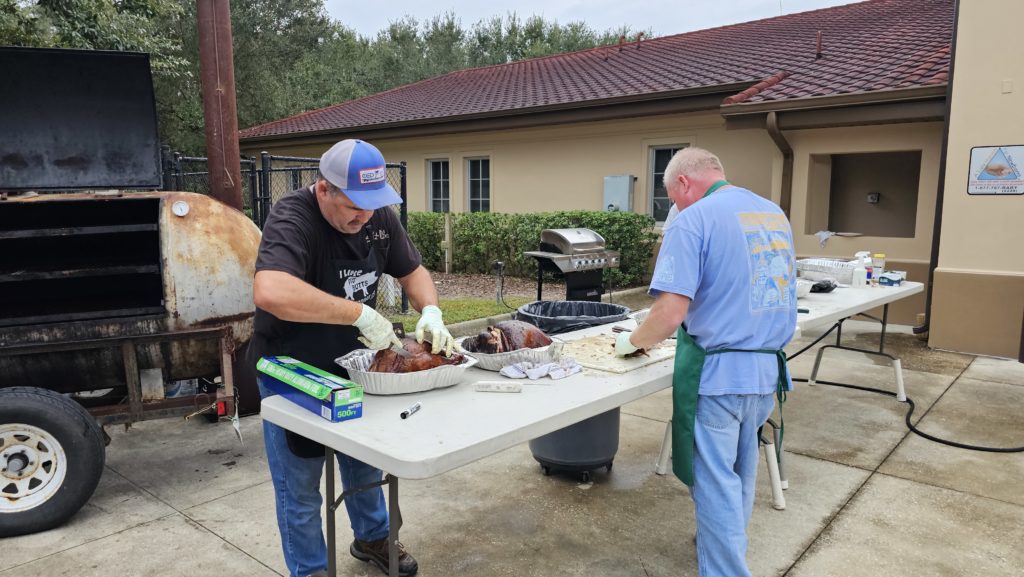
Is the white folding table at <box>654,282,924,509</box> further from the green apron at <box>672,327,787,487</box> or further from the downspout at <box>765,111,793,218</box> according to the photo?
the downspout at <box>765,111,793,218</box>

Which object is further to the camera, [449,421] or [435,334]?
[435,334]

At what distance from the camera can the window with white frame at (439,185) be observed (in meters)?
14.5

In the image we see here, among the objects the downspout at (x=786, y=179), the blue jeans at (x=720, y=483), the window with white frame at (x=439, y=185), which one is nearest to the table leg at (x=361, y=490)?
the blue jeans at (x=720, y=483)

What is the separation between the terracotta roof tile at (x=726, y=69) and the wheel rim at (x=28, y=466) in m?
8.33

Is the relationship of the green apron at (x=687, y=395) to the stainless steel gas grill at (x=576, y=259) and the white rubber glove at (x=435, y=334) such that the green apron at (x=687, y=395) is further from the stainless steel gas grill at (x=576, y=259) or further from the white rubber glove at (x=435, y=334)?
the stainless steel gas grill at (x=576, y=259)

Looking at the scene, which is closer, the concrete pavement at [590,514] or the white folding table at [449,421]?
the white folding table at [449,421]

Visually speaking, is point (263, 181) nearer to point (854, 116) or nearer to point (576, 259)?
point (576, 259)

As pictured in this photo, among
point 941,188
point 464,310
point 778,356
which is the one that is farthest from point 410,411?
point 941,188

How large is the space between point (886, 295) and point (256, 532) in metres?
4.52

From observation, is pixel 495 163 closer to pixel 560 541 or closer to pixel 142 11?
pixel 142 11

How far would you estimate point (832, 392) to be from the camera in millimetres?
5730

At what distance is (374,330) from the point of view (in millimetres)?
2379

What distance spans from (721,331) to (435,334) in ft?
3.40

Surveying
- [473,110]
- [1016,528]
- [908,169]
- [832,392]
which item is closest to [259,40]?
[473,110]
